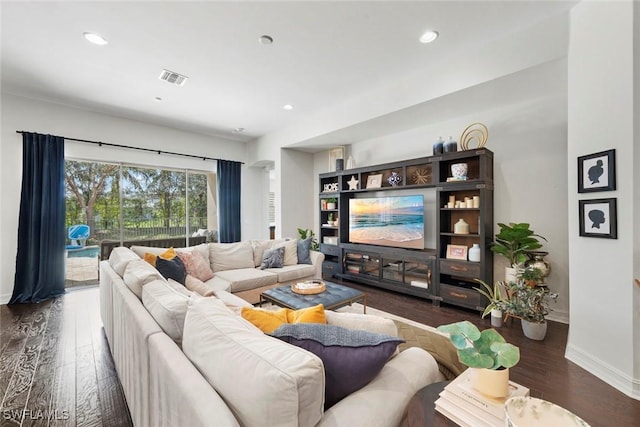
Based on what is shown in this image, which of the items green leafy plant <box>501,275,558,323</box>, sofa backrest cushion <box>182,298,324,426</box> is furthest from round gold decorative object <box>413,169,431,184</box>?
sofa backrest cushion <box>182,298,324,426</box>

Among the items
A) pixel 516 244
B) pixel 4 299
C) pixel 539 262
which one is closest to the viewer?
pixel 539 262

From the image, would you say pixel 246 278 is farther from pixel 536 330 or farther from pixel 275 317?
pixel 536 330

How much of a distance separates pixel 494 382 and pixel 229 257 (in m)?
3.43

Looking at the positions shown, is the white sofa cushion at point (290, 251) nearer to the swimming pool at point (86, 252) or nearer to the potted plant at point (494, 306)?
the potted plant at point (494, 306)

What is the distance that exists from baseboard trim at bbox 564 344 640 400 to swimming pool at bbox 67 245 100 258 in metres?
6.29

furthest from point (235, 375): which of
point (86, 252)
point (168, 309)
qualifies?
point (86, 252)

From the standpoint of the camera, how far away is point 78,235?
434 centimetres

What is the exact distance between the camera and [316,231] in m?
6.07

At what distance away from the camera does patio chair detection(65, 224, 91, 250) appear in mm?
4277

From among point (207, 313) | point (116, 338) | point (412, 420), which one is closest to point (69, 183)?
point (116, 338)

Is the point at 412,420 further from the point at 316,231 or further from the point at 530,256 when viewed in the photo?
the point at 316,231

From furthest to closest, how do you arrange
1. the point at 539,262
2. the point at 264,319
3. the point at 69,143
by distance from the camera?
the point at 69,143 → the point at 539,262 → the point at 264,319

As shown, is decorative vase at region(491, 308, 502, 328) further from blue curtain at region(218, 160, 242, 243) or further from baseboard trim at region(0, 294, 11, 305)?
baseboard trim at region(0, 294, 11, 305)

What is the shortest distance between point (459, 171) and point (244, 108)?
3.31m
